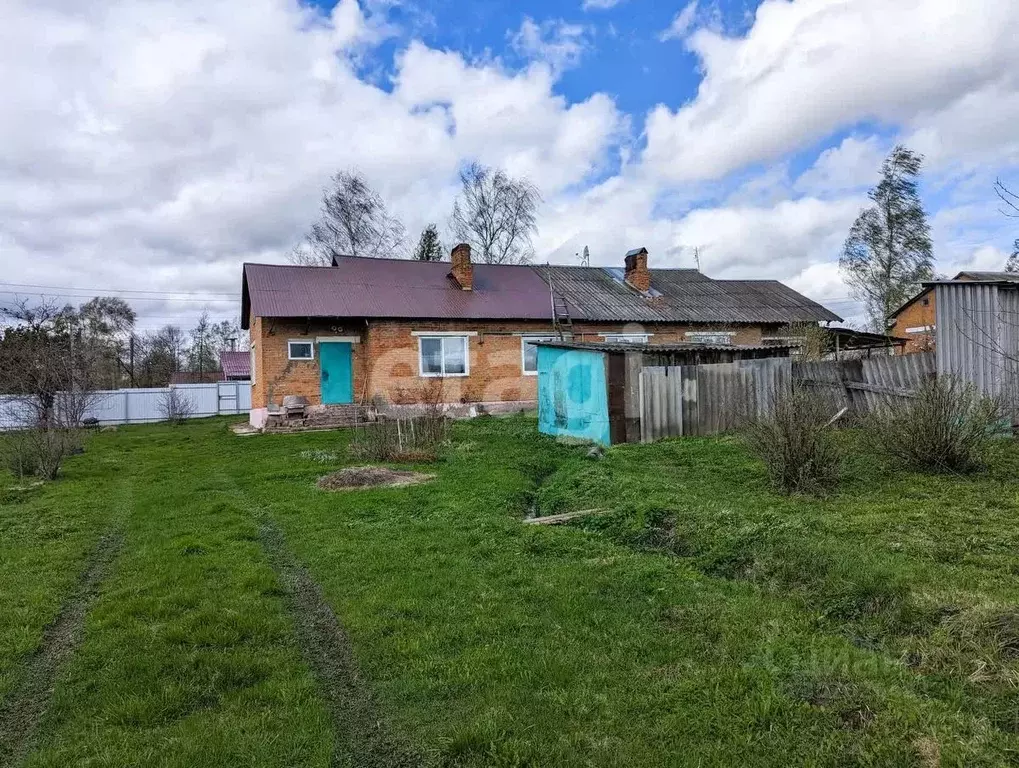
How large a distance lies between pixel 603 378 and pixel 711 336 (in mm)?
13047

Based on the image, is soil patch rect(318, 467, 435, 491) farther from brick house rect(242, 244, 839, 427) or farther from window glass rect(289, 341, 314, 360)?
window glass rect(289, 341, 314, 360)

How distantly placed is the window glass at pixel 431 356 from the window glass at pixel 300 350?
360cm

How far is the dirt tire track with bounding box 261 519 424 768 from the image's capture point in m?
3.14

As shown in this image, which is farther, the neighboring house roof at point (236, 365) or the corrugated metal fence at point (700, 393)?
the neighboring house roof at point (236, 365)

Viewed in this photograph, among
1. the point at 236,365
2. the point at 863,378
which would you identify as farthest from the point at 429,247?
the point at 863,378

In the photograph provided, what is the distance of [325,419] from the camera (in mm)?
20484

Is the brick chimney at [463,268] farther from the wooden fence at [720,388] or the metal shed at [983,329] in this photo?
the metal shed at [983,329]

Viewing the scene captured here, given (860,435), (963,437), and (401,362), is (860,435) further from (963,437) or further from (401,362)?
(401,362)

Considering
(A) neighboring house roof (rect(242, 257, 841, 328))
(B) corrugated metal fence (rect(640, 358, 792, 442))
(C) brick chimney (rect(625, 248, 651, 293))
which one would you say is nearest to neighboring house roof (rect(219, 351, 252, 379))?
(A) neighboring house roof (rect(242, 257, 841, 328))

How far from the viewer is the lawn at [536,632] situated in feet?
10.4

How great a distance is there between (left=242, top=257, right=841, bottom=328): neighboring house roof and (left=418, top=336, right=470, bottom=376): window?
79cm

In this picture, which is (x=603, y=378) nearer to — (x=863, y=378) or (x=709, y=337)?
(x=863, y=378)

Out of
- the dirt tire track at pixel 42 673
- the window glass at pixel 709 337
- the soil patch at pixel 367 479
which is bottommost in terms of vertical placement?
the dirt tire track at pixel 42 673

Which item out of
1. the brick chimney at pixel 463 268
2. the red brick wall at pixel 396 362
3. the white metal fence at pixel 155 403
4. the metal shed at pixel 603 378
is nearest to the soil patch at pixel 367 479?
the metal shed at pixel 603 378
